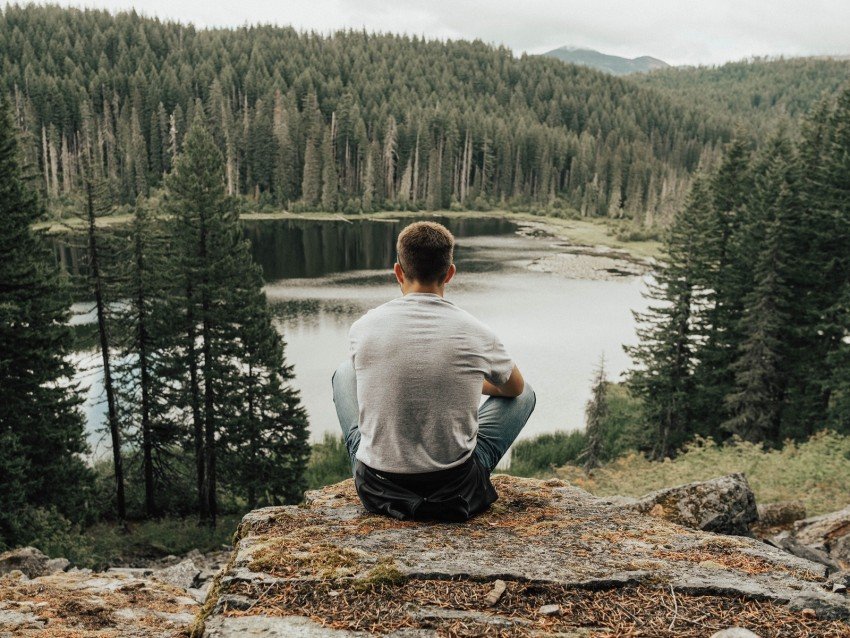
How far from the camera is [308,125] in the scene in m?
114

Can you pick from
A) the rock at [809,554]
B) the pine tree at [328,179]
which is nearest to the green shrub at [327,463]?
the rock at [809,554]

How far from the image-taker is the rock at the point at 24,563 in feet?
29.8

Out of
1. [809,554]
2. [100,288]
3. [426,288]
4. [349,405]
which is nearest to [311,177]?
[100,288]

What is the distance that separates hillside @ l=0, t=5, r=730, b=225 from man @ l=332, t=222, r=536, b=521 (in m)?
89.2

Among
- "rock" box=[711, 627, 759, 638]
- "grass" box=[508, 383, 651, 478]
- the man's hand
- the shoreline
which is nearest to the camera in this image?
"rock" box=[711, 627, 759, 638]

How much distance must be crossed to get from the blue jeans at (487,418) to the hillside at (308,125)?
8857cm

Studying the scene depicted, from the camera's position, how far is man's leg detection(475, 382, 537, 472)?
15.5 feet

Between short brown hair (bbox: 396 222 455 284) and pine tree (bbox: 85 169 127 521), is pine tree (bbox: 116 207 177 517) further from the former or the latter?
short brown hair (bbox: 396 222 455 284)

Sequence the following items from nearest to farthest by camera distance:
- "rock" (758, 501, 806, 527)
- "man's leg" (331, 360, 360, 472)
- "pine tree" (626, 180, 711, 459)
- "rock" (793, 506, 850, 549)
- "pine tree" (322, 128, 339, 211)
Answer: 1. "man's leg" (331, 360, 360, 472)
2. "rock" (793, 506, 850, 549)
3. "rock" (758, 501, 806, 527)
4. "pine tree" (626, 180, 711, 459)
5. "pine tree" (322, 128, 339, 211)

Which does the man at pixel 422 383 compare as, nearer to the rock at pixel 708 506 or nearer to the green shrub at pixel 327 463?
the rock at pixel 708 506

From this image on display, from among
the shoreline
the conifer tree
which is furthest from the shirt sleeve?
the shoreline

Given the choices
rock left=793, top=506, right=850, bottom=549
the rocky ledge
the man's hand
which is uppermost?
the man's hand

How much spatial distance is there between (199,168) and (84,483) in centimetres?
958

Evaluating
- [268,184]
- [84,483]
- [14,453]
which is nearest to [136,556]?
[84,483]
